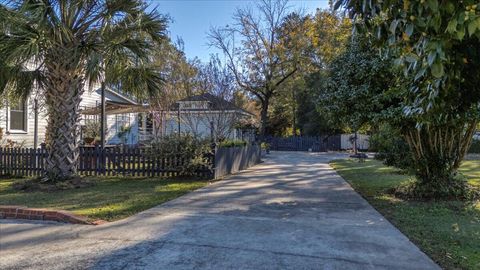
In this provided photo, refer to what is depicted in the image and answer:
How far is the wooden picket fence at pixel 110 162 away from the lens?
42.8 ft

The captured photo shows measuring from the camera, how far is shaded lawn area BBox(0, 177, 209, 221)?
7805 millimetres

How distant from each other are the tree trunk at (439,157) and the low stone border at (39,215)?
7168 mm

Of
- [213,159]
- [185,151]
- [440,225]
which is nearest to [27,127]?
[185,151]

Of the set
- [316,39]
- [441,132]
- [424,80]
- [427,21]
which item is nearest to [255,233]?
[424,80]

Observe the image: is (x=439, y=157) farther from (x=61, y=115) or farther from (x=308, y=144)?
(x=308, y=144)

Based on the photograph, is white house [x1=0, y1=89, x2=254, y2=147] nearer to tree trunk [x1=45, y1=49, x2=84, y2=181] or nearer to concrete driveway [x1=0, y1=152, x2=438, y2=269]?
tree trunk [x1=45, y1=49, x2=84, y2=181]

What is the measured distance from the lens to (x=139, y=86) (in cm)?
1189

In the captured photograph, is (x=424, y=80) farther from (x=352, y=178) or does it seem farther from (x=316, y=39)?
(x=316, y=39)

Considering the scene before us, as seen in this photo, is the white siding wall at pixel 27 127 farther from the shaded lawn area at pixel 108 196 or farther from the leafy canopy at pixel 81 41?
the leafy canopy at pixel 81 41

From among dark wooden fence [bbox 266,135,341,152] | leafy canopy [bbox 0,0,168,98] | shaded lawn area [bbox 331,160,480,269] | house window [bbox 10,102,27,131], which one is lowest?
shaded lawn area [bbox 331,160,480,269]

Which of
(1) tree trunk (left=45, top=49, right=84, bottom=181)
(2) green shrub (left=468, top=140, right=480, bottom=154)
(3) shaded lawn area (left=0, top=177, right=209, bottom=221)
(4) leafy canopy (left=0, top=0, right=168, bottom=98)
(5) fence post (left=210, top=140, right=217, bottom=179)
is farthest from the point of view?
(2) green shrub (left=468, top=140, right=480, bottom=154)

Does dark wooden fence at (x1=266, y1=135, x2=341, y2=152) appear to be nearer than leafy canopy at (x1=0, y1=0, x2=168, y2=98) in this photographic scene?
No

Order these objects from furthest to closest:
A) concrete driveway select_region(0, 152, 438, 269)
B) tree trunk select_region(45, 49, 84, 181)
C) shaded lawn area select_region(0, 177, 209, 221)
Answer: tree trunk select_region(45, 49, 84, 181)
shaded lawn area select_region(0, 177, 209, 221)
concrete driveway select_region(0, 152, 438, 269)

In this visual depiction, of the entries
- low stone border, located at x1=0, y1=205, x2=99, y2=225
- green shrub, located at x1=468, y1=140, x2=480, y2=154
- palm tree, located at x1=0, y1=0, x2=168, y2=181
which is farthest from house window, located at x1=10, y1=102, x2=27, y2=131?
green shrub, located at x1=468, y1=140, x2=480, y2=154
